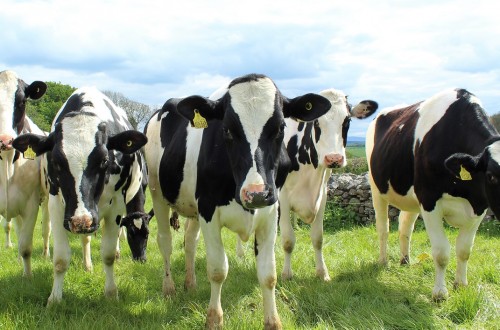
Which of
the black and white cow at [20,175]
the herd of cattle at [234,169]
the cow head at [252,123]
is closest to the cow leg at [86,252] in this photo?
the herd of cattle at [234,169]

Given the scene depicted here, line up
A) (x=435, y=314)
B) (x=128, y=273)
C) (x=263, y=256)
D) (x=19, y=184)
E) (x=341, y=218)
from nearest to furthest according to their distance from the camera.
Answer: (x=263, y=256)
(x=435, y=314)
(x=19, y=184)
(x=128, y=273)
(x=341, y=218)

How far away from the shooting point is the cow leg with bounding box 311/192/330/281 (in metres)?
7.18

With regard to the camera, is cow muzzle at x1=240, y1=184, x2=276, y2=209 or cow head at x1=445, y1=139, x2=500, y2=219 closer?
cow muzzle at x1=240, y1=184, x2=276, y2=209

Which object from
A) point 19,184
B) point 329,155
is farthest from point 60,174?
point 329,155

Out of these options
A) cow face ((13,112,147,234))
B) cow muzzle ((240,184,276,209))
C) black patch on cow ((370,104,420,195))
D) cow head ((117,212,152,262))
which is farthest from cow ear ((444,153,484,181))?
cow head ((117,212,152,262))

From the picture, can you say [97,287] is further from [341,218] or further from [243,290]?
[341,218]

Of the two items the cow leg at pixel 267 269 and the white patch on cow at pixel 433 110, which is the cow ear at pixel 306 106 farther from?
the white patch on cow at pixel 433 110

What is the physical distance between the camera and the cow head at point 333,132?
6.61m

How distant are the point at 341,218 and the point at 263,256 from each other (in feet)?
28.4

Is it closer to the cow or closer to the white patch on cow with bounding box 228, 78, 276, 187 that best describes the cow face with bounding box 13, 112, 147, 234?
the cow

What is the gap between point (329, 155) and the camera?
6598mm

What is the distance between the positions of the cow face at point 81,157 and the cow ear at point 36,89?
5.27ft

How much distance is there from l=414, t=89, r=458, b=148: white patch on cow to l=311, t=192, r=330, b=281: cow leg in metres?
1.89

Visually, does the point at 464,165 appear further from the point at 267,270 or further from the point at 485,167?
the point at 267,270
